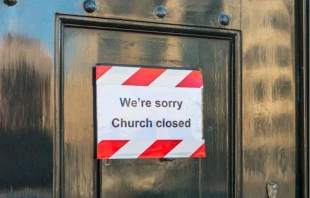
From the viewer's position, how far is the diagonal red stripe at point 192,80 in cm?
162

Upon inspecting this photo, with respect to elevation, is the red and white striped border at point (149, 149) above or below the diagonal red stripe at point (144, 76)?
below

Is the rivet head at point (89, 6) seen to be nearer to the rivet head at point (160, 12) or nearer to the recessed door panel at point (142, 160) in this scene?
the recessed door panel at point (142, 160)

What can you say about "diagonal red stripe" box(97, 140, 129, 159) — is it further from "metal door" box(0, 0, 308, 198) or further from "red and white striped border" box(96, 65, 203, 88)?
"red and white striped border" box(96, 65, 203, 88)

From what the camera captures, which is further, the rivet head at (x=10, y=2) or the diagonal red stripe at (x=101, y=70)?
the diagonal red stripe at (x=101, y=70)

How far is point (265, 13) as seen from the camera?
5.74ft

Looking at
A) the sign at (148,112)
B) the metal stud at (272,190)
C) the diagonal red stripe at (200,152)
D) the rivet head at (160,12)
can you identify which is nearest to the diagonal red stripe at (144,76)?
the sign at (148,112)

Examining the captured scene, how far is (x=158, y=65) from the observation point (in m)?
→ 1.59

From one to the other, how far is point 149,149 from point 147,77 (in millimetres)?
222

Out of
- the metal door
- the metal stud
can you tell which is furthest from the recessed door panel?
the metal stud

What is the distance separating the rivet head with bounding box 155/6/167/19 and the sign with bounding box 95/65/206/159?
0.17m

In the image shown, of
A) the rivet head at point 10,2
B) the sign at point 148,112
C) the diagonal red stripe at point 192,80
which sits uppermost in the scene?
the rivet head at point 10,2

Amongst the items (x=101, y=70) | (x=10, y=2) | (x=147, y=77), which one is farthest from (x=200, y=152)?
(x=10, y=2)

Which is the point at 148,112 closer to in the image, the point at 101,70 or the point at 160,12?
the point at 101,70

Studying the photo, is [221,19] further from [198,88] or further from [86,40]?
[86,40]
